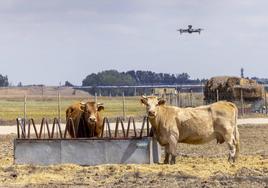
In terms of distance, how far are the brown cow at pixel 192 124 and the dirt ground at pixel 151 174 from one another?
2.05ft

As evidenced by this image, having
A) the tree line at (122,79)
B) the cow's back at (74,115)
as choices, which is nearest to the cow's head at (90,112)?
the cow's back at (74,115)

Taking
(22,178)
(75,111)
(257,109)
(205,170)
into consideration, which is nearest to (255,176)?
(205,170)

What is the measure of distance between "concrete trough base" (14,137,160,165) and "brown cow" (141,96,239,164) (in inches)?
19.4

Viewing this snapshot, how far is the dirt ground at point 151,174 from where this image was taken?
14297 millimetres

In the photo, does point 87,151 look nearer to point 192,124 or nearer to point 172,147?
point 172,147

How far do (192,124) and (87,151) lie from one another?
9.57ft

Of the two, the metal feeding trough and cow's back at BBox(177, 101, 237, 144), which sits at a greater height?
cow's back at BBox(177, 101, 237, 144)

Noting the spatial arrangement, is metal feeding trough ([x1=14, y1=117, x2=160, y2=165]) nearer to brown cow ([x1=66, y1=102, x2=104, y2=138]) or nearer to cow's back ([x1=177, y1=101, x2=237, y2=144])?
cow's back ([x1=177, y1=101, x2=237, y2=144])

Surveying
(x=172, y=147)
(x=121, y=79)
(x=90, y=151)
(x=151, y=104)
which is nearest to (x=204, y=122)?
(x=172, y=147)

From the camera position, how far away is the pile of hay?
52.8 meters

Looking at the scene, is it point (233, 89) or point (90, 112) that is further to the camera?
point (233, 89)

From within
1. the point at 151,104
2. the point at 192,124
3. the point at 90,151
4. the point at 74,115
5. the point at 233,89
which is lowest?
the point at 90,151

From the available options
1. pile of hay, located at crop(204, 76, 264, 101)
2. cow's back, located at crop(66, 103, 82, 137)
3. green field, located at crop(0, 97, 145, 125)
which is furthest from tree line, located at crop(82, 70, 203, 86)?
cow's back, located at crop(66, 103, 82, 137)

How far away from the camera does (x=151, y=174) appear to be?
15.8m
